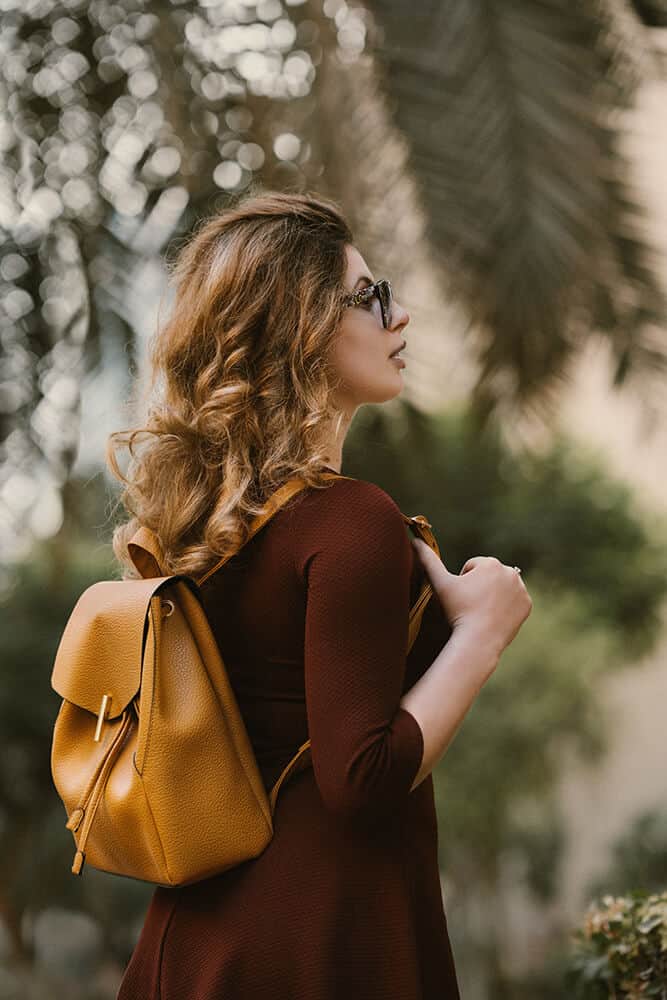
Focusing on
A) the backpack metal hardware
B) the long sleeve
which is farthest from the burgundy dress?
the backpack metal hardware

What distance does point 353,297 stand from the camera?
117 cm

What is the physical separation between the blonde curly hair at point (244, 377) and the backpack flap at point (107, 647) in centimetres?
8

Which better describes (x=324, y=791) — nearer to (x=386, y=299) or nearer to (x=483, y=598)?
(x=483, y=598)

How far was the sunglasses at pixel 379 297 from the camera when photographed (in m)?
1.17

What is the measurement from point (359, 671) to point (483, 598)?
0.53 feet

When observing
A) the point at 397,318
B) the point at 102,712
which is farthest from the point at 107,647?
the point at 397,318

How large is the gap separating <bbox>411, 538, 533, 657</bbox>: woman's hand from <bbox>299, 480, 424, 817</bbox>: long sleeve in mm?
86

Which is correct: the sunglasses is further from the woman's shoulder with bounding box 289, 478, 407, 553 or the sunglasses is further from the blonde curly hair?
the woman's shoulder with bounding box 289, 478, 407, 553

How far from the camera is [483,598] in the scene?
1062mm

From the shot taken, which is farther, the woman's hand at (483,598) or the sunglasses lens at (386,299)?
the sunglasses lens at (386,299)

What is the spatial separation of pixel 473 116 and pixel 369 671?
202 cm

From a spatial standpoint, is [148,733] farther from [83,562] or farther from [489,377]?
[83,562]

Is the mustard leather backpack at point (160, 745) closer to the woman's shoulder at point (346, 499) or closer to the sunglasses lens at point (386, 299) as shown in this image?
the woman's shoulder at point (346, 499)

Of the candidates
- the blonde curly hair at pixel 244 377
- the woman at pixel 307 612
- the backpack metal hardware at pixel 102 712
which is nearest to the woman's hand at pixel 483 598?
the woman at pixel 307 612
